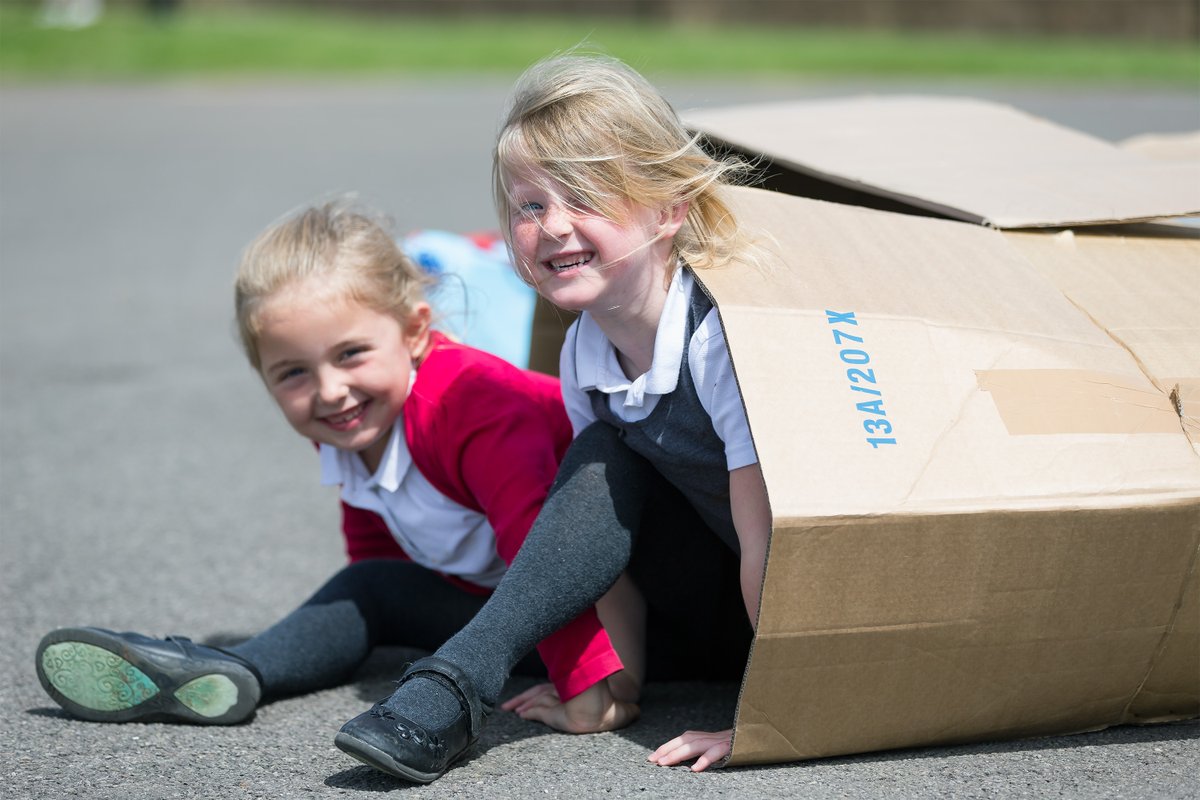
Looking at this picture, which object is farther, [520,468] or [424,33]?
[424,33]

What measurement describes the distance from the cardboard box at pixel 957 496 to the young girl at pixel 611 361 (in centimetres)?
10

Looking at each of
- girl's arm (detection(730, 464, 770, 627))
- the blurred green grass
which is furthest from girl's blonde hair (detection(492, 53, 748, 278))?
the blurred green grass

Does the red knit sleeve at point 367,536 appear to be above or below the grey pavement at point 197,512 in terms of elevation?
above

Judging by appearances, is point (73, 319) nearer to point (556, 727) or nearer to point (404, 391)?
point (404, 391)

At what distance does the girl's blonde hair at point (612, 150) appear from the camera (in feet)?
5.87

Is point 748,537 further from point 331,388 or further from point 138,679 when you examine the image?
point 138,679

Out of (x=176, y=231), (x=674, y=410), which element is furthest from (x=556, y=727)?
(x=176, y=231)

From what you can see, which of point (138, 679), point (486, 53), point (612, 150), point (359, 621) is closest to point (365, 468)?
point (359, 621)

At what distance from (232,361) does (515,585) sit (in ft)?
9.33

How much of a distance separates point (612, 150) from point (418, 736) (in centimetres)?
78

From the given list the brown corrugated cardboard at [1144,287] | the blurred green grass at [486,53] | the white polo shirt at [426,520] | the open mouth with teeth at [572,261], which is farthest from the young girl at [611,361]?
the blurred green grass at [486,53]

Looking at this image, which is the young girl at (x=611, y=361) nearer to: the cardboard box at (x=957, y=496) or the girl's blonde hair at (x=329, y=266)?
the cardboard box at (x=957, y=496)

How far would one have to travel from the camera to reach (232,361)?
4.40 m

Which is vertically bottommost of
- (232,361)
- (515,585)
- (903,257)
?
(232,361)
